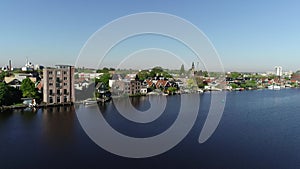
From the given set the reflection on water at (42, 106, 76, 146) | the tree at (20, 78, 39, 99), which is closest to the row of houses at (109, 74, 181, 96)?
the tree at (20, 78, 39, 99)

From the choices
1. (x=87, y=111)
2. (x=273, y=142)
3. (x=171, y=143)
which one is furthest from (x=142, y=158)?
(x=87, y=111)

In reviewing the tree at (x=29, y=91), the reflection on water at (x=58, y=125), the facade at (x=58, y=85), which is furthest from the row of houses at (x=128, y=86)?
the reflection on water at (x=58, y=125)

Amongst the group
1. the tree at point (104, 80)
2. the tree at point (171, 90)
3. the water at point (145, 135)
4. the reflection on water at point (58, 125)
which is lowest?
the water at point (145, 135)

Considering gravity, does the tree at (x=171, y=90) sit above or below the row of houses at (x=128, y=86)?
below

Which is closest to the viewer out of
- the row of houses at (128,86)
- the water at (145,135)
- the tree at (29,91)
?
the water at (145,135)

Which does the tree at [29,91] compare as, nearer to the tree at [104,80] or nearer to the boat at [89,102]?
the boat at [89,102]

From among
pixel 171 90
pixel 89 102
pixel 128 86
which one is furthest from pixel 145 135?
pixel 171 90
